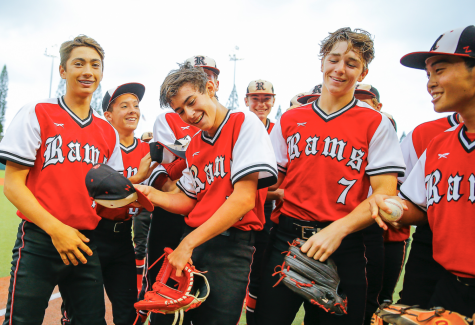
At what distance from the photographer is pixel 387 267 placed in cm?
323

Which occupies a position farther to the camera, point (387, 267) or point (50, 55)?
point (50, 55)

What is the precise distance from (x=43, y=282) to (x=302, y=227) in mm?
1706

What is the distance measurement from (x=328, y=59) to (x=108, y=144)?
1.78m

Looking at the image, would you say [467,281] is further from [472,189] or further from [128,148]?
[128,148]

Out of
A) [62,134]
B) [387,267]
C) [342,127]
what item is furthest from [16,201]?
[387,267]

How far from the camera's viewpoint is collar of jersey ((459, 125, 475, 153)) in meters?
1.74

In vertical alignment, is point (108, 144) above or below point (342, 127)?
below

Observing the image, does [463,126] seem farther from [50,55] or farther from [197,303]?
[50,55]

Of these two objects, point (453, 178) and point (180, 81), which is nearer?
point (453, 178)

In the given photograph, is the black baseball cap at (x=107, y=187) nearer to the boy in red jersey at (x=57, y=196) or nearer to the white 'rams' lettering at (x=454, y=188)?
the boy in red jersey at (x=57, y=196)

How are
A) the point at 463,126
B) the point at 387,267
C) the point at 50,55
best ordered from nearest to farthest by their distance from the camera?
the point at 463,126 < the point at 387,267 < the point at 50,55

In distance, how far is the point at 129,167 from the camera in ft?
11.0

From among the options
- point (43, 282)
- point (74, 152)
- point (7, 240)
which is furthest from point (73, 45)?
point (7, 240)

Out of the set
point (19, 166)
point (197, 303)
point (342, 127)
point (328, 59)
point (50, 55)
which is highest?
point (50, 55)
